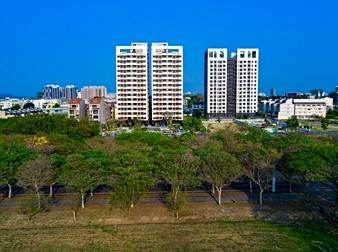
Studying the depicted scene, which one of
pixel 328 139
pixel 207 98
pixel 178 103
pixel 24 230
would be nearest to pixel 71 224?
pixel 24 230

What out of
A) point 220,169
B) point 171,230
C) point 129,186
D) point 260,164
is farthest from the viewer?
point 260,164

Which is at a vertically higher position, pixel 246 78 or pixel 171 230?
pixel 246 78

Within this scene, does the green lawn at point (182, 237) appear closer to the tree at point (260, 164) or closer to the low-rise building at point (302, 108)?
the tree at point (260, 164)

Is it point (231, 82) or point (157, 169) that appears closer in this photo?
point (157, 169)

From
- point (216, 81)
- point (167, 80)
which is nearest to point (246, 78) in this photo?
point (216, 81)

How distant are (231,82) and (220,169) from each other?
75963 millimetres

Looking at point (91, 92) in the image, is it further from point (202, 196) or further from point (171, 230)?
point (171, 230)

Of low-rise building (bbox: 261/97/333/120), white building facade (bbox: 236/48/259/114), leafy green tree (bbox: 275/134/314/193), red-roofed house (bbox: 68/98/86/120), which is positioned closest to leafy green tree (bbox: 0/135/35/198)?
leafy green tree (bbox: 275/134/314/193)

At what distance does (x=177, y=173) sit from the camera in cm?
1928

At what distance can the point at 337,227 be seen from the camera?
15930mm

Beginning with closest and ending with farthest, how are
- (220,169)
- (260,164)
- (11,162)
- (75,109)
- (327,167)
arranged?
(327,167) → (220,169) → (260,164) → (11,162) → (75,109)

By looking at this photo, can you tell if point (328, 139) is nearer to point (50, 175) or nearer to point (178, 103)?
point (50, 175)

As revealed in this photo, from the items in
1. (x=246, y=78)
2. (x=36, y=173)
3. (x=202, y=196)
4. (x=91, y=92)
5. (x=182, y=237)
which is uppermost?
(x=91, y=92)

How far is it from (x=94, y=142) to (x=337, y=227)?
2205 cm
